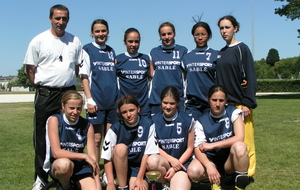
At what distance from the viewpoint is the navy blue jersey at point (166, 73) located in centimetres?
481

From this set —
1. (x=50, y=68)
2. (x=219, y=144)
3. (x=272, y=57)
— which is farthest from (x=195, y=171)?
(x=272, y=57)

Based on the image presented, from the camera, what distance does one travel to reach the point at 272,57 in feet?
334

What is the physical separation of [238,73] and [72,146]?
2298mm

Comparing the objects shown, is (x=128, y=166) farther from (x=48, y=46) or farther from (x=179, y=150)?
(x=48, y=46)

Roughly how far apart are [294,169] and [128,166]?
273 cm

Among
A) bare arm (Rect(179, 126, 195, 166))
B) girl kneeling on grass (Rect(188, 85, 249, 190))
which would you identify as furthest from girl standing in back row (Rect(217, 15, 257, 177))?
bare arm (Rect(179, 126, 195, 166))

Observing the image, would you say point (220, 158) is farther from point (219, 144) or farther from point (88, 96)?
point (88, 96)

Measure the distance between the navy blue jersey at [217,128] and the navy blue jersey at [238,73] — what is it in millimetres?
352

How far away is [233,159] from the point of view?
4035 millimetres

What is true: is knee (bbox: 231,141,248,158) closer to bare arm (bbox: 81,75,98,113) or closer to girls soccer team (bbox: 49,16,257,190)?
girls soccer team (bbox: 49,16,257,190)

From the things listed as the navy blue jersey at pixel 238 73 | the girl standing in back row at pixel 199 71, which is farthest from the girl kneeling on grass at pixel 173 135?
the navy blue jersey at pixel 238 73

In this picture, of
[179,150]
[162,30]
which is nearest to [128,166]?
[179,150]

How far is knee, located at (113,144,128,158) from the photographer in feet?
12.9

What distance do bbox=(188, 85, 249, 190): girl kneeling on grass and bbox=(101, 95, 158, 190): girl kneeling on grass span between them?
0.55 metres
